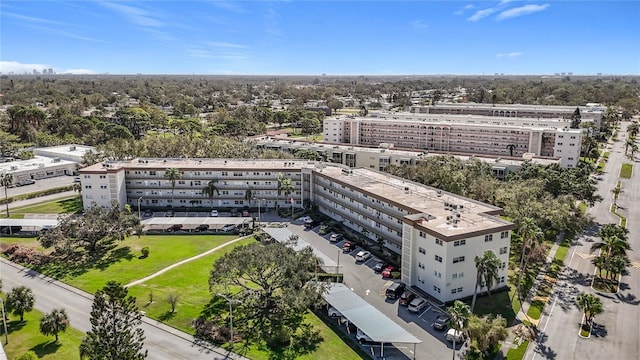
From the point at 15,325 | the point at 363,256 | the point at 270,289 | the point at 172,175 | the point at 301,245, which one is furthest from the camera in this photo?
the point at 172,175

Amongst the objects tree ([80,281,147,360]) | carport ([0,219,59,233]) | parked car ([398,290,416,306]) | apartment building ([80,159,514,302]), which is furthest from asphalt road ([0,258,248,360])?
apartment building ([80,159,514,302])

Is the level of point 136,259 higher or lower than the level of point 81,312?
higher

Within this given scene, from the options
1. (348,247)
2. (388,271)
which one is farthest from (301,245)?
(388,271)

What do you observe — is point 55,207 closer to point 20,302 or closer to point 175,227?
point 175,227

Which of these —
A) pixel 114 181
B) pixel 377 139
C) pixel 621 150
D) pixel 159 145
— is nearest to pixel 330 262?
pixel 114 181

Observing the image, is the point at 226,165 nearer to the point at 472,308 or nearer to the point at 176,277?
the point at 176,277

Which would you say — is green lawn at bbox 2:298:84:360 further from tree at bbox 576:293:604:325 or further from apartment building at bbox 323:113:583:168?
apartment building at bbox 323:113:583:168

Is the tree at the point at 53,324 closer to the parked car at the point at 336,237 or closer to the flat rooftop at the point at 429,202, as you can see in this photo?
the parked car at the point at 336,237
